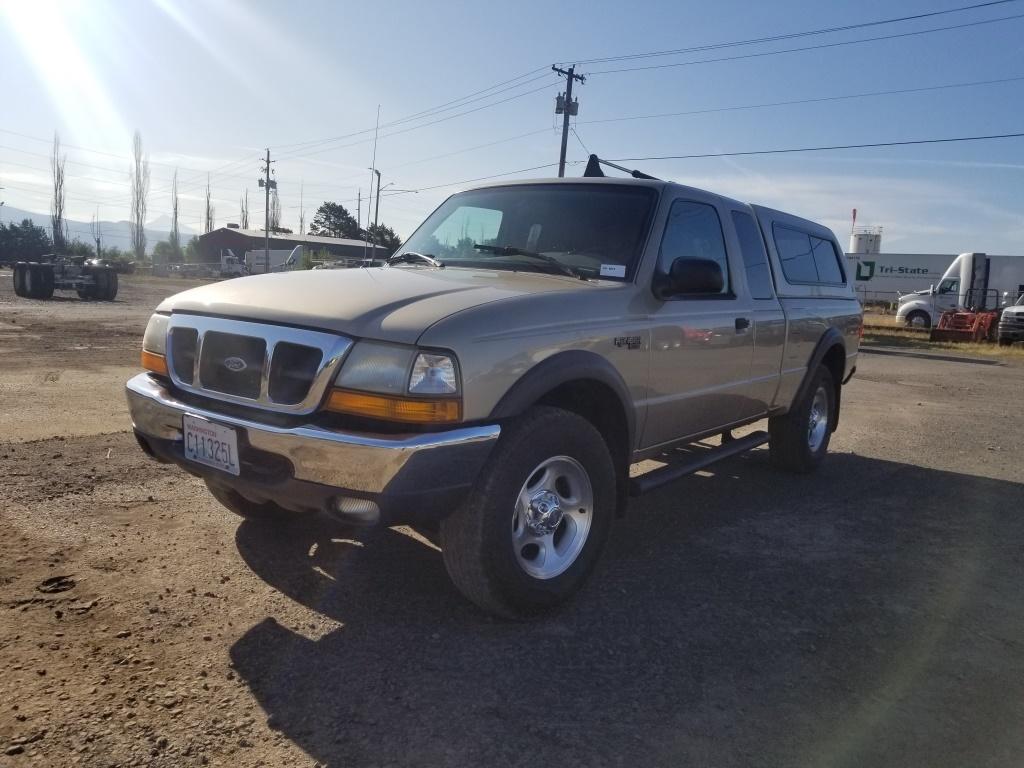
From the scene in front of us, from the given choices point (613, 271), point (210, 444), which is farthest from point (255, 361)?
point (613, 271)

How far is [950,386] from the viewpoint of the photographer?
1289 cm

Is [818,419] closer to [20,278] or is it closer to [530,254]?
[530,254]

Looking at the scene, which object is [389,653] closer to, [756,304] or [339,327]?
[339,327]

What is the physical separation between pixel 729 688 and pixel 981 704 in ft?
2.96

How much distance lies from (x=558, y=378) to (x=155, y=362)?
5.96 feet

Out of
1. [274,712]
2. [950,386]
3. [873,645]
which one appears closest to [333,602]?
[274,712]

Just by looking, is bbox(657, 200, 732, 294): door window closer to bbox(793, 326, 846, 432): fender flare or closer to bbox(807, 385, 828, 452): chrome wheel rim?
bbox(793, 326, 846, 432): fender flare

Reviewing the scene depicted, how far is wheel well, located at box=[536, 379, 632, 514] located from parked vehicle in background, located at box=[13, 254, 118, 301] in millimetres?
23894

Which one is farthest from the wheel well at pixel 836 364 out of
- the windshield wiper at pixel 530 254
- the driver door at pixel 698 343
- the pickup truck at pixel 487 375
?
the windshield wiper at pixel 530 254

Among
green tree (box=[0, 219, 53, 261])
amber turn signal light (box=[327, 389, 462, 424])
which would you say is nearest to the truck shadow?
amber turn signal light (box=[327, 389, 462, 424])

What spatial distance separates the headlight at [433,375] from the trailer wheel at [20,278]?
80.5ft

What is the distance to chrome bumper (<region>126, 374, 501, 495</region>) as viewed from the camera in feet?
8.71

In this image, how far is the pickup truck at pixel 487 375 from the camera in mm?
2773

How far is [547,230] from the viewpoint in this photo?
14.0 ft
